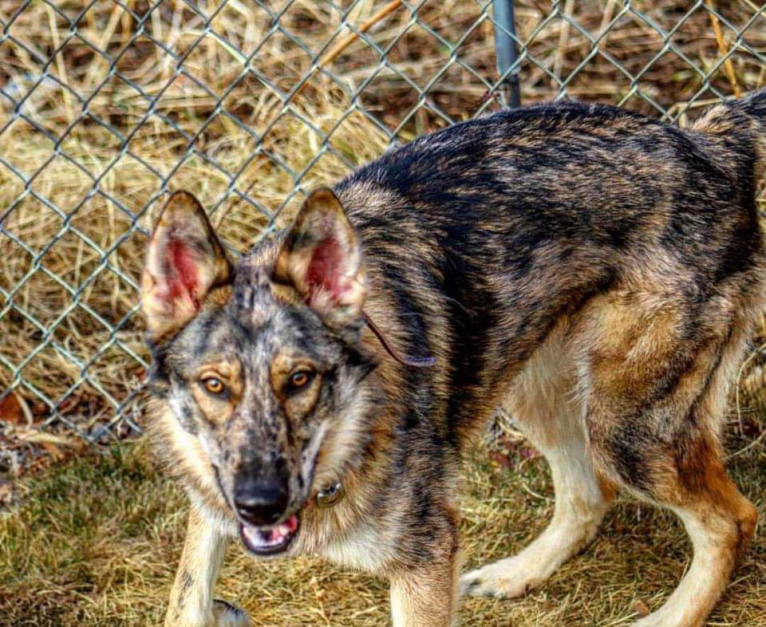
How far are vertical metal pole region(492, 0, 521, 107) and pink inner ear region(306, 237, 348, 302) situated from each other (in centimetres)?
198

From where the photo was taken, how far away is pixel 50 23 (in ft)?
24.5

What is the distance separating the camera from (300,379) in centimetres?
325

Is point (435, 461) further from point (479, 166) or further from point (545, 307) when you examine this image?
point (479, 166)

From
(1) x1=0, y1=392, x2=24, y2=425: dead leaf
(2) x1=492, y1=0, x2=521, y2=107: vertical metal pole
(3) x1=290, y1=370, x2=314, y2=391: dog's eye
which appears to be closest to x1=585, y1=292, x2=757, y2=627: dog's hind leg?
(3) x1=290, y1=370, x2=314, y2=391: dog's eye

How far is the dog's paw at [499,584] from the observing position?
4555 mm

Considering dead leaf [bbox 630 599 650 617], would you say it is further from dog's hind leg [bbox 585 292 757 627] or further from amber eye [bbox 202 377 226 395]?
amber eye [bbox 202 377 226 395]

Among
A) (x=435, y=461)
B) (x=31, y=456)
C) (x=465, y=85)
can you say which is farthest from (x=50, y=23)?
(x=435, y=461)

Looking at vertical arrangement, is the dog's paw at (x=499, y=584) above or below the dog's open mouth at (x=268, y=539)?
below

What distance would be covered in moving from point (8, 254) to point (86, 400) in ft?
3.03

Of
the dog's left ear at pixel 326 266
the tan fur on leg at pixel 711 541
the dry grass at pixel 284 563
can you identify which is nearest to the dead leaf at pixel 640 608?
the dry grass at pixel 284 563

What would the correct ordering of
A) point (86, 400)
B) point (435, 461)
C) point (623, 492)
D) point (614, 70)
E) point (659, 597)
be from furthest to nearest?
1. point (614, 70)
2. point (86, 400)
3. point (623, 492)
4. point (659, 597)
5. point (435, 461)

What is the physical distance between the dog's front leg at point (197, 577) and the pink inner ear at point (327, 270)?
903 mm

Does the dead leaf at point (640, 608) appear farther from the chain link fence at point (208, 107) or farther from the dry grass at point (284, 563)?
the chain link fence at point (208, 107)

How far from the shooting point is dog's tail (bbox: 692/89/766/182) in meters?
4.13
